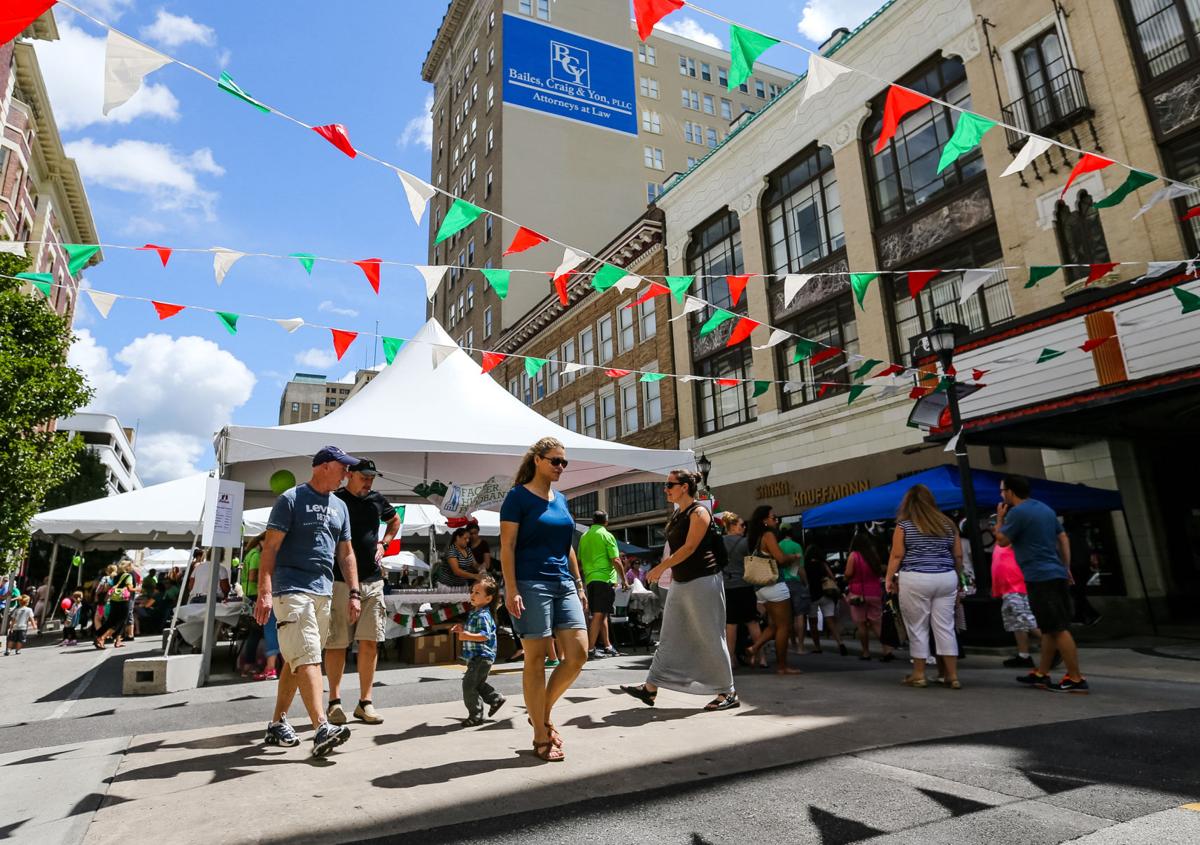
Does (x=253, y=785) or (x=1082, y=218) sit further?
(x=1082, y=218)

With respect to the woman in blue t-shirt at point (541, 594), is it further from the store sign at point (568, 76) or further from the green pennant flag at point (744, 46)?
the store sign at point (568, 76)

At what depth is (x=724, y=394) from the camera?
73.2 feet

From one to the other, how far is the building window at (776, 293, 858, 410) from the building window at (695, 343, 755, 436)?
1.64 meters

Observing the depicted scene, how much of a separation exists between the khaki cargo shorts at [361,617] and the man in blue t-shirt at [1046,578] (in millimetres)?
5329

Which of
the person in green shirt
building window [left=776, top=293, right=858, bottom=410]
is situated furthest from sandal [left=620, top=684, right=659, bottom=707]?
building window [left=776, top=293, right=858, bottom=410]

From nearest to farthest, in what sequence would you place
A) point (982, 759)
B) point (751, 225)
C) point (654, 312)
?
point (982, 759) → point (751, 225) → point (654, 312)

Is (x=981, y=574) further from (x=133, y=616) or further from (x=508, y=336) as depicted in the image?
(x=508, y=336)

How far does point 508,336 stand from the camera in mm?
35375

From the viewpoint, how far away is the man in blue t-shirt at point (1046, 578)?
18.9 ft

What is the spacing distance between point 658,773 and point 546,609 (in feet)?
3.33

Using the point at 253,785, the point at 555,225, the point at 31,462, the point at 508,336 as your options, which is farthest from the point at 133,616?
the point at 555,225

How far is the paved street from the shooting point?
271cm

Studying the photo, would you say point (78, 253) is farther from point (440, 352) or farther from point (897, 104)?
point (897, 104)

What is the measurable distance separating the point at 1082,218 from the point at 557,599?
13554 millimetres
